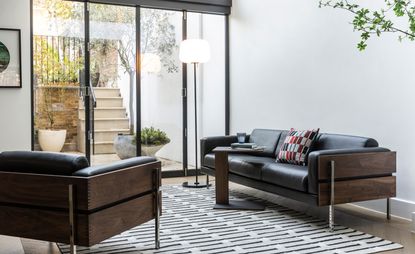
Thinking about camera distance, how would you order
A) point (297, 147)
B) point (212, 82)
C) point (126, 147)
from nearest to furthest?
point (297, 147) → point (126, 147) → point (212, 82)

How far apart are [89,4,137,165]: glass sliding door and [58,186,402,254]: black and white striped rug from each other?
1910mm

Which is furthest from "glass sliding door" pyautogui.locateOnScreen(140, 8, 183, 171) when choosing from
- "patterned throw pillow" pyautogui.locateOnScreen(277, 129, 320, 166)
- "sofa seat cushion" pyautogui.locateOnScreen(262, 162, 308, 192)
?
"sofa seat cushion" pyautogui.locateOnScreen(262, 162, 308, 192)

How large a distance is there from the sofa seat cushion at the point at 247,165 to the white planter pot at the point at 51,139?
1962 millimetres

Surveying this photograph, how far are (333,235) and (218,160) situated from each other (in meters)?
1.47

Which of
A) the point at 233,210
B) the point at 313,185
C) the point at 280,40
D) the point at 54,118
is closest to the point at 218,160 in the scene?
the point at 233,210

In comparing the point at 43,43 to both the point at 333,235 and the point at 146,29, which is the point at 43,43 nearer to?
the point at 146,29

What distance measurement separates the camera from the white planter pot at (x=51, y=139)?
18.0 feet

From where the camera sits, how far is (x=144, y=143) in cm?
615

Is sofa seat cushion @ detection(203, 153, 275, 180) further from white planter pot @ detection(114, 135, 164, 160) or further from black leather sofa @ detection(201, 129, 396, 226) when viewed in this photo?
white planter pot @ detection(114, 135, 164, 160)

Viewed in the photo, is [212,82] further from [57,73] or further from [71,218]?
[71,218]

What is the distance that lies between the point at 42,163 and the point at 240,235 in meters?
1.59

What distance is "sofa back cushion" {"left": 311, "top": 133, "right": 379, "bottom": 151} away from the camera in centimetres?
395

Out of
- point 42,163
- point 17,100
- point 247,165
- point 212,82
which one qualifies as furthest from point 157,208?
point 212,82

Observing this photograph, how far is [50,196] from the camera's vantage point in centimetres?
262
